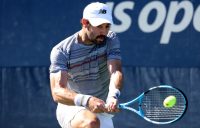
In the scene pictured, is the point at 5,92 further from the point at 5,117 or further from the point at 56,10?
the point at 56,10

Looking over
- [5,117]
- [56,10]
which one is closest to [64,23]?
[56,10]

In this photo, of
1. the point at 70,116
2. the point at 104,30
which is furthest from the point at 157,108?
the point at 104,30

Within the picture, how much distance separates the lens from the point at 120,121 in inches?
303

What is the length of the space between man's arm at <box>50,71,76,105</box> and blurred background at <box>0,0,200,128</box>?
85.6 inches

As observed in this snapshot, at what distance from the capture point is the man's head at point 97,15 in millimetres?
5281

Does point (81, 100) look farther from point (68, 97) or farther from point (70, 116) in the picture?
point (70, 116)

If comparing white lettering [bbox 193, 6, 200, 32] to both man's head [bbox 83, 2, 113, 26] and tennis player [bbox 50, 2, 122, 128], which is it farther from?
man's head [bbox 83, 2, 113, 26]

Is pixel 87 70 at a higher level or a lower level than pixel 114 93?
higher

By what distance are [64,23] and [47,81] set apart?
2.11ft

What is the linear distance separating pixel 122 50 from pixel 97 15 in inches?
90.7

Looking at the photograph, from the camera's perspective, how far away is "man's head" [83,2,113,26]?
528 centimetres

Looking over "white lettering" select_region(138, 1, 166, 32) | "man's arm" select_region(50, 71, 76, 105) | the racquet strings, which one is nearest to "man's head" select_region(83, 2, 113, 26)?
"man's arm" select_region(50, 71, 76, 105)

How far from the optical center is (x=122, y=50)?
7.61 m

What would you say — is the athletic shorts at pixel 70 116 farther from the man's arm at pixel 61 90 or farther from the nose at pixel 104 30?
the nose at pixel 104 30
